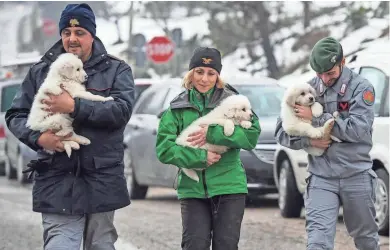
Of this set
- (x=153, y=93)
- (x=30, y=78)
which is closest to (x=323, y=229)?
(x=30, y=78)

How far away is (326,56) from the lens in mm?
7117

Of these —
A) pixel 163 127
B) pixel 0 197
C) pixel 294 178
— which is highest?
pixel 163 127

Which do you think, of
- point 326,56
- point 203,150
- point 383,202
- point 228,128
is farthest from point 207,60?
point 383,202

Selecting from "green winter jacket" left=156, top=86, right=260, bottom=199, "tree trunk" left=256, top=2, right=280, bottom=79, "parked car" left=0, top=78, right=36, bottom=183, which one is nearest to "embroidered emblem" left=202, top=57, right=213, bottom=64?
"green winter jacket" left=156, top=86, right=260, bottom=199

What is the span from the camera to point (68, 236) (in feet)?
20.6

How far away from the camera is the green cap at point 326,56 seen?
712cm

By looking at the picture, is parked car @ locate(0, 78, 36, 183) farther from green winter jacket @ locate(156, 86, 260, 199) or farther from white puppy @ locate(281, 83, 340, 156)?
green winter jacket @ locate(156, 86, 260, 199)

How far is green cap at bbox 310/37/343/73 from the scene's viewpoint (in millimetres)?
7121

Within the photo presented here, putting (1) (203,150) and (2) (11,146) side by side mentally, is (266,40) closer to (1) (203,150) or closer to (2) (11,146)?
(2) (11,146)

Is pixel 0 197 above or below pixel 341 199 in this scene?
below

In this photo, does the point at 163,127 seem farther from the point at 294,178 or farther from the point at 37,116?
the point at 294,178

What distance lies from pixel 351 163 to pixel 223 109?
1.02m

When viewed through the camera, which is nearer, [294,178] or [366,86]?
[366,86]

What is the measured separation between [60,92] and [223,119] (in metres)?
0.99
